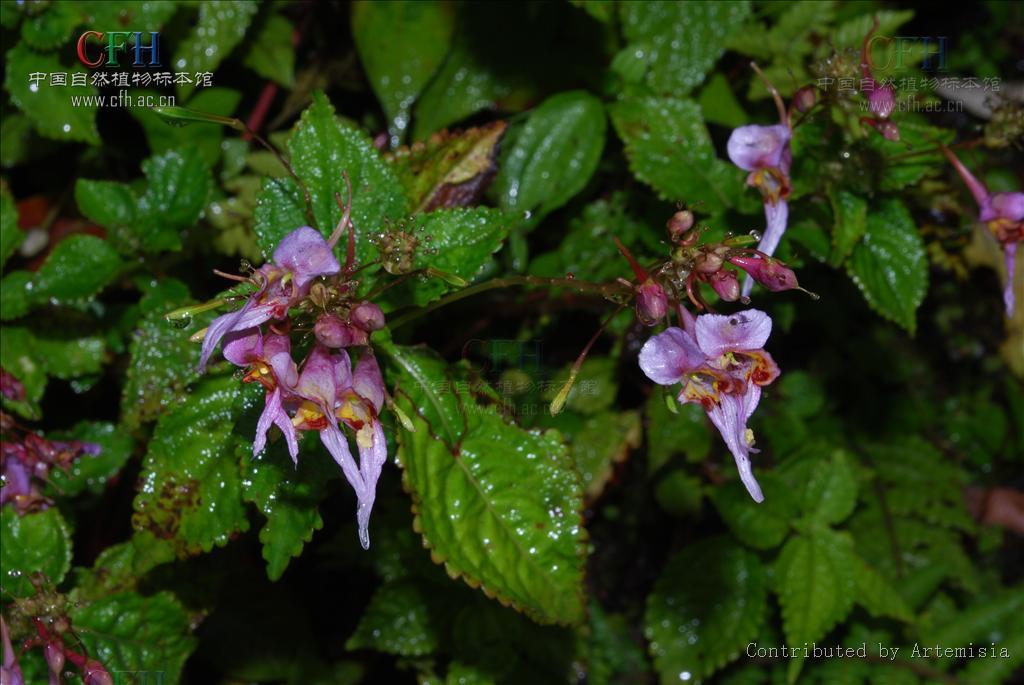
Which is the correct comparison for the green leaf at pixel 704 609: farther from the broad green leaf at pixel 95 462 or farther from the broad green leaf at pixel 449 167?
the broad green leaf at pixel 95 462

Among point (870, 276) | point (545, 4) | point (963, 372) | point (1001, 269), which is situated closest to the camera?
point (870, 276)

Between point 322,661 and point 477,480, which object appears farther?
point 322,661

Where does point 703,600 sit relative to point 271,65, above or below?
below

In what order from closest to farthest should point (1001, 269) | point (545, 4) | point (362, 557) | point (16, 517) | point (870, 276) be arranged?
point (16, 517) → point (870, 276) → point (362, 557) → point (545, 4) → point (1001, 269)

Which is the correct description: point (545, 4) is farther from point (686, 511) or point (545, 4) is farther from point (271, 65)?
point (686, 511)

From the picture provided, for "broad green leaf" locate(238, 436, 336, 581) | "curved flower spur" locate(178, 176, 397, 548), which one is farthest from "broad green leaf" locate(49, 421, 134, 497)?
"curved flower spur" locate(178, 176, 397, 548)

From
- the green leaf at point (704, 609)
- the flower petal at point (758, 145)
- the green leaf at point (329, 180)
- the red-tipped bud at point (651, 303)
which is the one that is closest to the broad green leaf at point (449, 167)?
the green leaf at point (329, 180)

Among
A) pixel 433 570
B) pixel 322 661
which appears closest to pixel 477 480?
pixel 433 570

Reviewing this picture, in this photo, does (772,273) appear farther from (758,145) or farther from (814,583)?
(814,583)
